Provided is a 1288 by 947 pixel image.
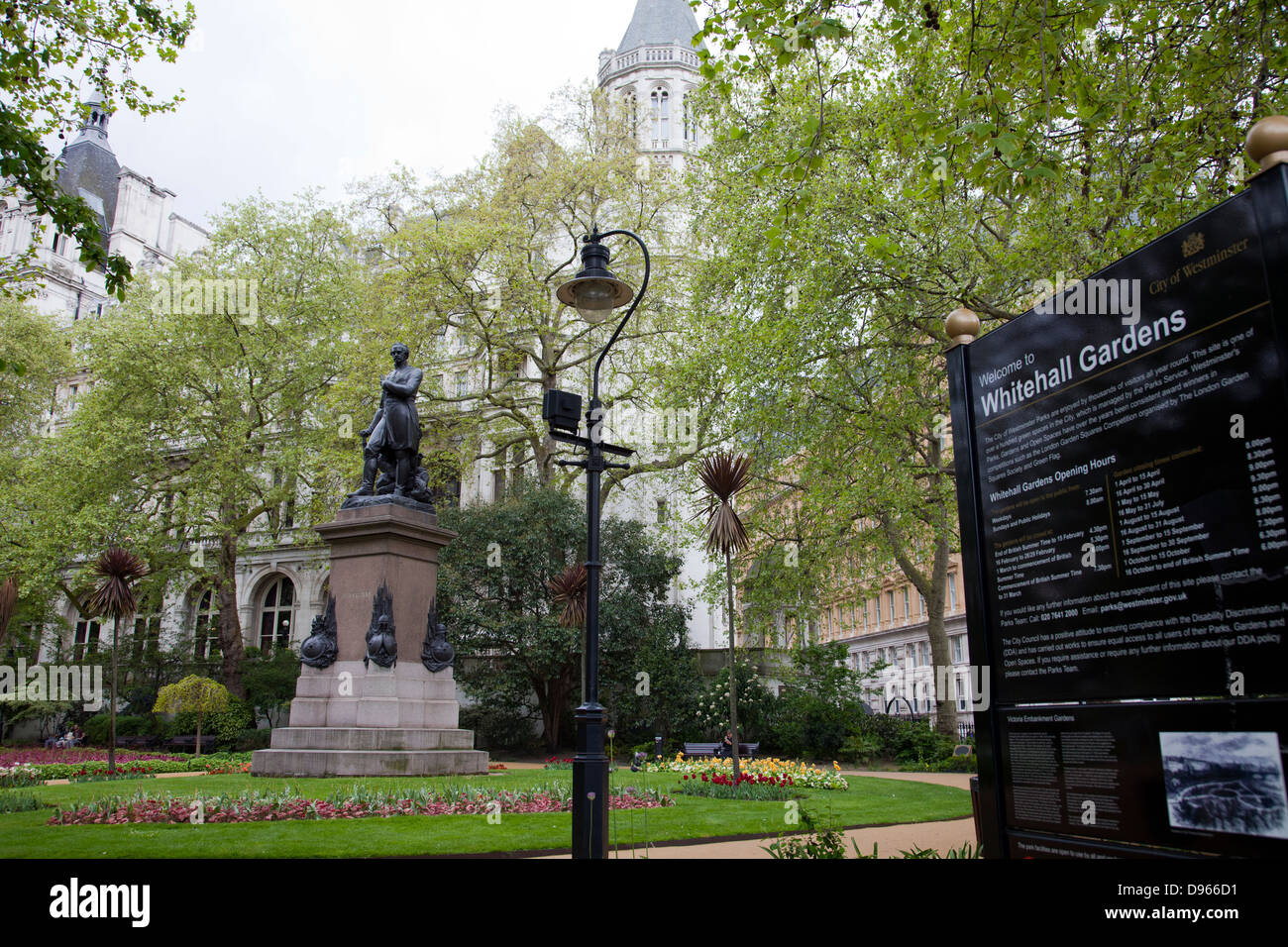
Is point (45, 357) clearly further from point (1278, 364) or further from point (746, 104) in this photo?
point (1278, 364)

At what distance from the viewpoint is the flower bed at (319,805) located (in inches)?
407

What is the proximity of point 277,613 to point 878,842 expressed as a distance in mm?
40740

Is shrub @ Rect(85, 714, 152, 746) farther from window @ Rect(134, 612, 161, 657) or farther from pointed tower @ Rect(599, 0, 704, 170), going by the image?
pointed tower @ Rect(599, 0, 704, 170)

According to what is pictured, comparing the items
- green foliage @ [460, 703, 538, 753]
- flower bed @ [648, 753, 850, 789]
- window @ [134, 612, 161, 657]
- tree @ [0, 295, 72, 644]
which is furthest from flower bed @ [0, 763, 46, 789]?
window @ [134, 612, 161, 657]

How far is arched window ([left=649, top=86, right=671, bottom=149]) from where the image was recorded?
4597 cm

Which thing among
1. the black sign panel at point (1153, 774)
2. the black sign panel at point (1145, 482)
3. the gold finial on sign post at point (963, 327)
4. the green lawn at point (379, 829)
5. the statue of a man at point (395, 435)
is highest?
the statue of a man at point (395, 435)

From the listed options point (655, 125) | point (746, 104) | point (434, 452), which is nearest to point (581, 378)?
point (434, 452)

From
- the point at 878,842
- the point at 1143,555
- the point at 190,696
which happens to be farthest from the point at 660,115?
the point at 1143,555

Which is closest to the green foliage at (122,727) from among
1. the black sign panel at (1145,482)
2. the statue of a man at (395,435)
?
the statue of a man at (395,435)

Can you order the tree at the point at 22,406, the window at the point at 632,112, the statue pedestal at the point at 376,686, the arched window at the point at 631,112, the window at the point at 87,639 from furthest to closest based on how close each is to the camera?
the window at the point at 87,639, the window at the point at 632,112, the arched window at the point at 631,112, the tree at the point at 22,406, the statue pedestal at the point at 376,686

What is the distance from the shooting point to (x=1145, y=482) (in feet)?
13.6

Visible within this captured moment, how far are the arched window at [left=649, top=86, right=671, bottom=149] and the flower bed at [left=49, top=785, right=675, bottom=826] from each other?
3967 centimetres

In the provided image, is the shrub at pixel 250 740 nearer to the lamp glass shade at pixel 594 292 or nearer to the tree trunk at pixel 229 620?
the tree trunk at pixel 229 620

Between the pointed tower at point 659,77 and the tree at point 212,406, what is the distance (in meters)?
18.4
